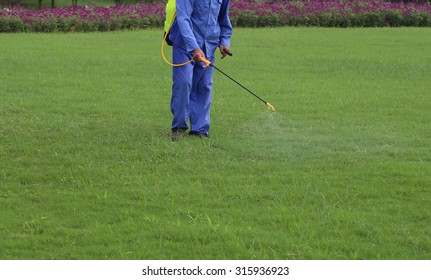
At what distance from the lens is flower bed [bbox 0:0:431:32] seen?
21.0 metres

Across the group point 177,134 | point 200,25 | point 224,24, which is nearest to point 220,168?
point 177,134

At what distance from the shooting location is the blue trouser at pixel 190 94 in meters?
8.89

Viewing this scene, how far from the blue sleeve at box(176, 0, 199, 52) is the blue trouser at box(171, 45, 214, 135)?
0.27m

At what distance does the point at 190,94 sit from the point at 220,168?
182cm

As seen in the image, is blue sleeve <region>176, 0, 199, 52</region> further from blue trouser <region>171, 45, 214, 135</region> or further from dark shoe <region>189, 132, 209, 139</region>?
dark shoe <region>189, 132, 209, 139</region>

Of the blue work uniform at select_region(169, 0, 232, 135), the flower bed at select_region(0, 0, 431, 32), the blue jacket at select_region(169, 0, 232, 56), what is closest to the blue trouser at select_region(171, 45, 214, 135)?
the blue work uniform at select_region(169, 0, 232, 135)

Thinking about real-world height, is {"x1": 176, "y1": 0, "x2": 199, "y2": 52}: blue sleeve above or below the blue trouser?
above

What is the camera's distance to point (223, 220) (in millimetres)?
6043

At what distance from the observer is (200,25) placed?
8.95 m

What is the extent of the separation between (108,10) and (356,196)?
16428 millimetres

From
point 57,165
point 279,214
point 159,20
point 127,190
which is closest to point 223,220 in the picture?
point 279,214

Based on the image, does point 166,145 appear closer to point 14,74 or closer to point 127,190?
point 127,190

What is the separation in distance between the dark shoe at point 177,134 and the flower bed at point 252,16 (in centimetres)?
1253

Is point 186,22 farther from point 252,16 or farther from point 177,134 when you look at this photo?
point 252,16
